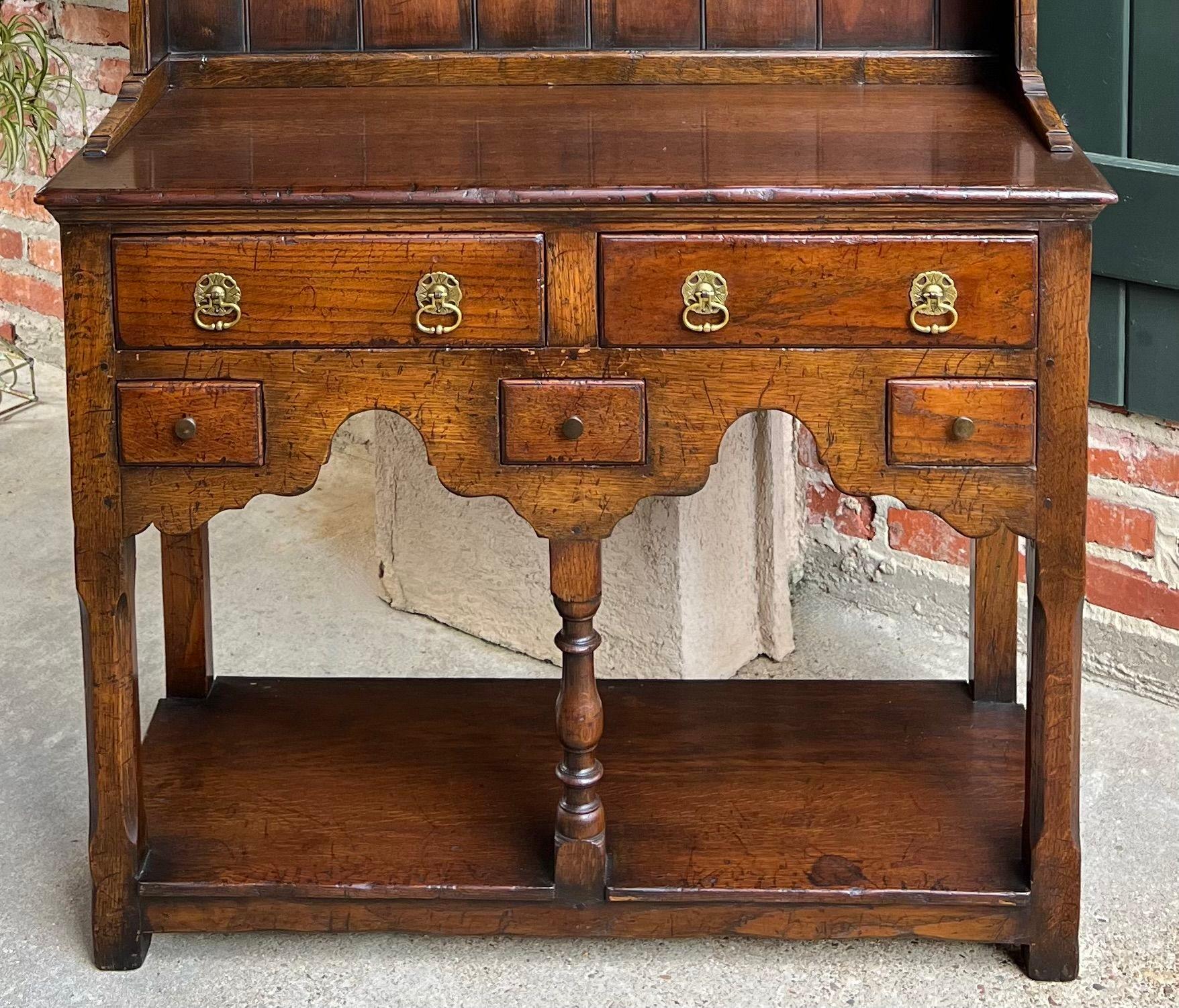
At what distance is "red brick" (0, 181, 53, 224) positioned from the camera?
4359mm

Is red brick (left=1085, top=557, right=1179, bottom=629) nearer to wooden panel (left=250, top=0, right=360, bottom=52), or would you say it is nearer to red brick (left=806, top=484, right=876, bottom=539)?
red brick (left=806, top=484, right=876, bottom=539)

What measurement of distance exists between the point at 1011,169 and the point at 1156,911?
1.02 meters

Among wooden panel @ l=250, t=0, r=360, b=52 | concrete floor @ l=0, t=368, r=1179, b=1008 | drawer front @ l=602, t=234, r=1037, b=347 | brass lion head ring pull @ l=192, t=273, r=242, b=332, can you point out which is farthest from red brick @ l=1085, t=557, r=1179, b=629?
brass lion head ring pull @ l=192, t=273, r=242, b=332

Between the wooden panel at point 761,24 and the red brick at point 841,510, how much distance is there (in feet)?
3.43

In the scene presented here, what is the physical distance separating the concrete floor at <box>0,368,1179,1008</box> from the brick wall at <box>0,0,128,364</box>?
1036 mm

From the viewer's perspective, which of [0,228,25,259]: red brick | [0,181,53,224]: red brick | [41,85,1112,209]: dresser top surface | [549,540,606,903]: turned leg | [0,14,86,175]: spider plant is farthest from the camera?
[0,228,25,259]: red brick

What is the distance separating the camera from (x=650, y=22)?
240cm

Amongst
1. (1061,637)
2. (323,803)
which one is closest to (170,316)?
(323,803)

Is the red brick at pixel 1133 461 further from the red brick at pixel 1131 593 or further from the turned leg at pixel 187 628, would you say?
the turned leg at pixel 187 628

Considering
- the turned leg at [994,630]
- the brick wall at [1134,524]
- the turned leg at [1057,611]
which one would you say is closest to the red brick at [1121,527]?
Result: the brick wall at [1134,524]

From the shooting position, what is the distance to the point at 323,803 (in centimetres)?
239

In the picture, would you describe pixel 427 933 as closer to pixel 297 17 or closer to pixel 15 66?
pixel 297 17

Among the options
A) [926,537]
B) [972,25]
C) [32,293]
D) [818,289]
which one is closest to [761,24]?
[972,25]

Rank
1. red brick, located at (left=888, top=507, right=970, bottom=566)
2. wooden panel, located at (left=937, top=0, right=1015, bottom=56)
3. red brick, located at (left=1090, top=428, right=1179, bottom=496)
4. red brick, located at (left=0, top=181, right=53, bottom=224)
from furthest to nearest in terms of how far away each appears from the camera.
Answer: red brick, located at (left=0, top=181, right=53, bottom=224), red brick, located at (left=888, top=507, right=970, bottom=566), red brick, located at (left=1090, top=428, right=1179, bottom=496), wooden panel, located at (left=937, top=0, right=1015, bottom=56)
